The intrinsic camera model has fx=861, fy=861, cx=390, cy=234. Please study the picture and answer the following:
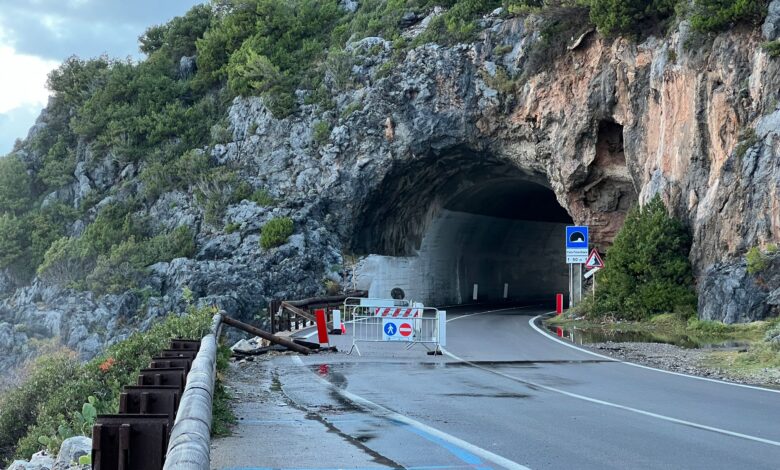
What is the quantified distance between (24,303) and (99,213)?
18.5ft

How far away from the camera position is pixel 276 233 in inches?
1382

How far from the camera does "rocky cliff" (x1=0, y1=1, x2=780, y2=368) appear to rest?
2478 cm

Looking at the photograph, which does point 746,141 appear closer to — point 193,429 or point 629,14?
point 629,14

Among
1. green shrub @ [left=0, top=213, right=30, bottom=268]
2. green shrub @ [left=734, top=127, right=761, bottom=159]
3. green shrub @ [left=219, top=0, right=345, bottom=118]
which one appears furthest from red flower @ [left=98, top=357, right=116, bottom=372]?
green shrub @ [left=0, top=213, right=30, bottom=268]

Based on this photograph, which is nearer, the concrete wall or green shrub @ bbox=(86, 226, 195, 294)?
green shrub @ bbox=(86, 226, 195, 294)

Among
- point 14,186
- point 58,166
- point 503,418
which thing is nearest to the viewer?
Answer: point 503,418

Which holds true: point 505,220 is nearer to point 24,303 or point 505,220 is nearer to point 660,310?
point 660,310

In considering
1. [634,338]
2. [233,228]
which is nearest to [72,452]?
[634,338]

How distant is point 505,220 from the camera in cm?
4378

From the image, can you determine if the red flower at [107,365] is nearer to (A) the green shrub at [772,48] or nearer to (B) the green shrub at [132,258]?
(A) the green shrub at [772,48]

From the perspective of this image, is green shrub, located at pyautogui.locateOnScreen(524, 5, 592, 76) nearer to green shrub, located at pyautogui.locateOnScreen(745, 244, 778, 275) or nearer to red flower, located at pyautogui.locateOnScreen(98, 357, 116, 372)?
green shrub, located at pyautogui.locateOnScreen(745, 244, 778, 275)

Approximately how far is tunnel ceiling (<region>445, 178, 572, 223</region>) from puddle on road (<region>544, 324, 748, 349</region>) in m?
14.7

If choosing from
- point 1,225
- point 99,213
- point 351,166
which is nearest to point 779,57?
point 351,166

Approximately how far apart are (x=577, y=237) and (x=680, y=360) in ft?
41.2
